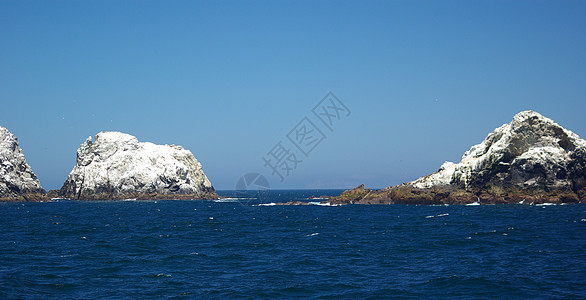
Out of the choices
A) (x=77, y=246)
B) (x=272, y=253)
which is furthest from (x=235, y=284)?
(x=77, y=246)

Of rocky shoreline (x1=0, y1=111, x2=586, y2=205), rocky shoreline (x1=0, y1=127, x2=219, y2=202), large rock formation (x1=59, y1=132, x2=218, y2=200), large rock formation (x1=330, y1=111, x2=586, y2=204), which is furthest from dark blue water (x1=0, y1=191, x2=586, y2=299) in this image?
large rock formation (x1=59, y1=132, x2=218, y2=200)

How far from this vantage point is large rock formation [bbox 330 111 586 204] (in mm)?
79125

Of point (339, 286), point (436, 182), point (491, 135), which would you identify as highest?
point (491, 135)

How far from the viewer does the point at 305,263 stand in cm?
3073

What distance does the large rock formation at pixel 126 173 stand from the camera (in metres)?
151

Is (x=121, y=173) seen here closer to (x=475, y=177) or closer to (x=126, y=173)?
(x=126, y=173)

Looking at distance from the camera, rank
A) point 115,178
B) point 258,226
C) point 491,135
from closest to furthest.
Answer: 1. point 258,226
2. point 491,135
3. point 115,178

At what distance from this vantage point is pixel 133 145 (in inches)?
6422

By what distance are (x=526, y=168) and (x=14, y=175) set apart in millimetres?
131743

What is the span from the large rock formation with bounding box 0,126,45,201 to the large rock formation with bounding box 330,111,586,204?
378 feet

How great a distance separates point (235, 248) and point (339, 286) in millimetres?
15315

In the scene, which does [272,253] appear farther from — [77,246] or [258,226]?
[258,226]

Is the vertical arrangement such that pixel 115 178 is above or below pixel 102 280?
above

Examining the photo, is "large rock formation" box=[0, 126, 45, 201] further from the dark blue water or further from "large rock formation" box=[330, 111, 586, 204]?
"large rock formation" box=[330, 111, 586, 204]
